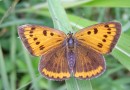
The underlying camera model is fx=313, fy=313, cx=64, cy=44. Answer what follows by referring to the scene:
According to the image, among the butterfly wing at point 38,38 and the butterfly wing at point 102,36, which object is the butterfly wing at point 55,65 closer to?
the butterfly wing at point 38,38

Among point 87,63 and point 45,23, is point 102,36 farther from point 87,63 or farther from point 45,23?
point 45,23

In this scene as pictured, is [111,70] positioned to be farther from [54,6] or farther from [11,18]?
[11,18]

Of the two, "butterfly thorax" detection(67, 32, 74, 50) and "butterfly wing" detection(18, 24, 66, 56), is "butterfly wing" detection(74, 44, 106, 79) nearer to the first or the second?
"butterfly thorax" detection(67, 32, 74, 50)

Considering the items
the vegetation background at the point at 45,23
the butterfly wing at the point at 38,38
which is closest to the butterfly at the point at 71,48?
the butterfly wing at the point at 38,38

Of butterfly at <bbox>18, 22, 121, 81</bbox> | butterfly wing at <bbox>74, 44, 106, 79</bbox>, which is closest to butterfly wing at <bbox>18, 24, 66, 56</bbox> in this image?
butterfly at <bbox>18, 22, 121, 81</bbox>

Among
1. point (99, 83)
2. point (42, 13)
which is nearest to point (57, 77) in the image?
point (99, 83)

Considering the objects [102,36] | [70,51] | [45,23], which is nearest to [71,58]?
[70,51]

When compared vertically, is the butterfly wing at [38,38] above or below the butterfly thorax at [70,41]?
above
